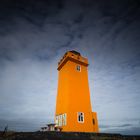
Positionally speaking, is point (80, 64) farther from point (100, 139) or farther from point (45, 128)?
point (100, 139)

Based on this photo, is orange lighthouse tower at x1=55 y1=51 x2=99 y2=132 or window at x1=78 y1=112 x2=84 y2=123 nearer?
orange lighthouse tower at x1=55 y1=51 x2=99 y2=132

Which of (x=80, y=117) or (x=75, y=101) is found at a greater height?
(x=75, y=101)

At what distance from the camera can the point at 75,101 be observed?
56.3 feet

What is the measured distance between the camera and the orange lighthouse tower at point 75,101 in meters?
16.0

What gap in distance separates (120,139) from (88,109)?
1002 centimetres

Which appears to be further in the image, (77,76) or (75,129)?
(77,76)

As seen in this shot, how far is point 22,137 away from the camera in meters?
5.50

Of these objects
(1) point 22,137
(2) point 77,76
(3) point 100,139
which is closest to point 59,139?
(1) point 22,137

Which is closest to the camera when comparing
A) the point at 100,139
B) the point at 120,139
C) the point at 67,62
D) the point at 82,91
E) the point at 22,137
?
the point at 22,137

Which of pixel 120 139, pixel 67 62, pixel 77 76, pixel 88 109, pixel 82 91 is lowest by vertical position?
pixel 120 139

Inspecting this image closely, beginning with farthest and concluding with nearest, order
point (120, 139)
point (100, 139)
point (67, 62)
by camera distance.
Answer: point (67, 62) → point (120, 139) → point (100, 139)

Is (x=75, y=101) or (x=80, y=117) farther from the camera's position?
(x=75, y=101)

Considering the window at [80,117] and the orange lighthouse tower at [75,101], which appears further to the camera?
the window at [80,117]

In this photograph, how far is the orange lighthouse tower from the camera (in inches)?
631
